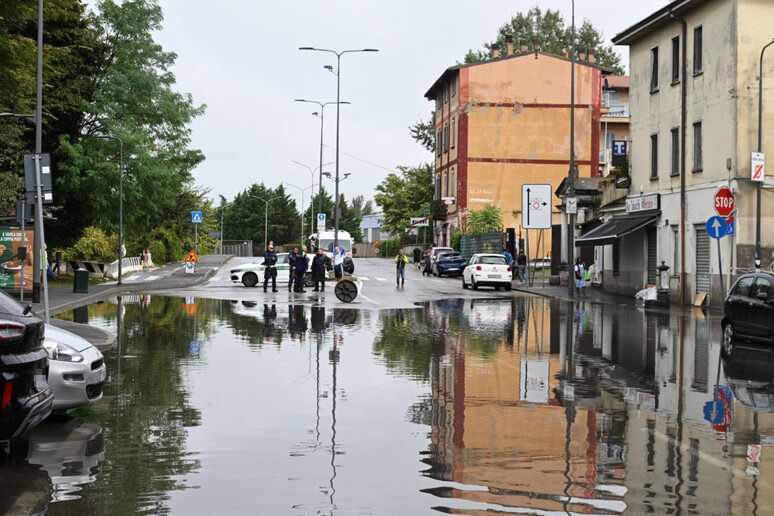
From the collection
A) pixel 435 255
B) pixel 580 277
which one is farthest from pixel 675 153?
pixel 435 255

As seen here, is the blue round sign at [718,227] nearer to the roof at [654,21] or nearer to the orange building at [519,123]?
the roof at [654,21]

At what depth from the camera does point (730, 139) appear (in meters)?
31.6

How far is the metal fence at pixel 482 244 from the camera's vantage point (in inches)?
2381

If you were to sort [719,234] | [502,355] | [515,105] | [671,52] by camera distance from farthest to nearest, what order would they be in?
1. [515,105]
2. [671,52]
3. [719,234]
4. [502,355]

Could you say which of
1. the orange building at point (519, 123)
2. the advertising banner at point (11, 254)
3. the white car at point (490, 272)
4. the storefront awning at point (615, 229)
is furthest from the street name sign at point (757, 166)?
the orange building at point (519, 123)

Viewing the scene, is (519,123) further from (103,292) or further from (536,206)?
(103,292)

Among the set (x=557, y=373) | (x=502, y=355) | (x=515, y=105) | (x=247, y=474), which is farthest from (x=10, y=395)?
(x=515, y=105)

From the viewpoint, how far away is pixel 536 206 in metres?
49.3

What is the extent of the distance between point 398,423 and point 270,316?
16.5m

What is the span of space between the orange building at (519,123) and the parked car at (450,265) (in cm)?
1023

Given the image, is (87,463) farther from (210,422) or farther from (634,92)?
(634,92)

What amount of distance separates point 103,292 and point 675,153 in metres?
21.9

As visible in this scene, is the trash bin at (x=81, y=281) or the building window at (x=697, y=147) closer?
the building window at (x=697, y=147)

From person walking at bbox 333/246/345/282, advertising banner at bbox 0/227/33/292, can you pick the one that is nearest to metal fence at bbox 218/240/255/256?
person walking at bbox 333/246/345/282
